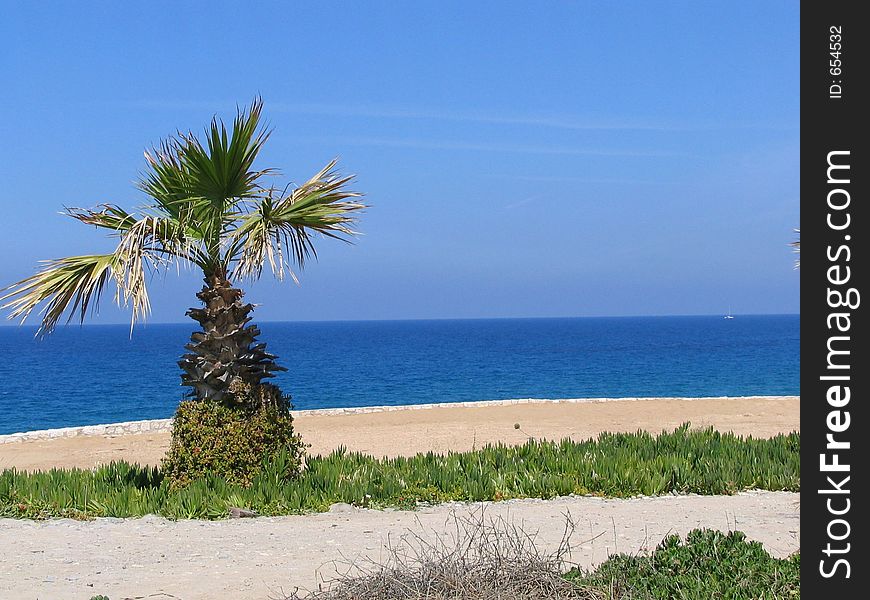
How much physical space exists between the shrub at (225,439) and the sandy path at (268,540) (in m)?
0.82

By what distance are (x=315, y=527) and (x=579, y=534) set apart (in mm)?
2452

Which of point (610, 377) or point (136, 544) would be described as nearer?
point (136, 544)

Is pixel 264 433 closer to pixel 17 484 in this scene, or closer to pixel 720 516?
pixel 17 484

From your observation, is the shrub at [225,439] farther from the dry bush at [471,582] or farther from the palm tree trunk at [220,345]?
the dry bush at [471,582]

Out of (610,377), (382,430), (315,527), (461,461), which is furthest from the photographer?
(610,377)

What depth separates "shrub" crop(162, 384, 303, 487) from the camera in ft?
30.0

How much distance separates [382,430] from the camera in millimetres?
16594

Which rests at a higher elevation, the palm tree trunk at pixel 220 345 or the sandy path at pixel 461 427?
the palm tree trunk at pixel 220 345

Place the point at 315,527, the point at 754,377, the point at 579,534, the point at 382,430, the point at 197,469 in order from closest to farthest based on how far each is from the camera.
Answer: the point at 579,534
the point at 315,527
the point at 197,469
the point at 382,430
the point at 754,377

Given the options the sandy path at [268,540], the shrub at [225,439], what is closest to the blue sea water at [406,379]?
the shrub at [225,439]

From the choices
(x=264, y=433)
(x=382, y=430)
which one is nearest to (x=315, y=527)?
(x=264, y=433)

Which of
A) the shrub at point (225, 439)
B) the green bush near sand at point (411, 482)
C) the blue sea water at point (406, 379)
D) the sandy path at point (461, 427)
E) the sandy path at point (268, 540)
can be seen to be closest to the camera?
the sandy path at point (268, 540)
